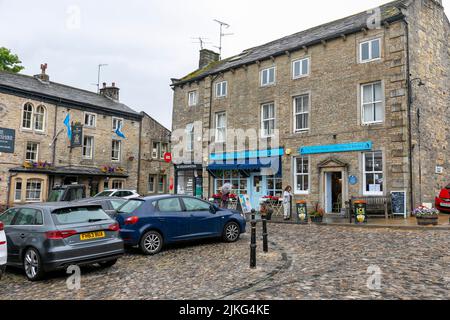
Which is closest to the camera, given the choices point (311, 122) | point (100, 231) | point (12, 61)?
point (100, 231)

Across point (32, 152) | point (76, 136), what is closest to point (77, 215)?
point (32, 152)

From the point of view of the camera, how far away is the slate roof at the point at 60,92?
84.4 feet

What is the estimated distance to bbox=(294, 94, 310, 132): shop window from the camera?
20264 millimetres

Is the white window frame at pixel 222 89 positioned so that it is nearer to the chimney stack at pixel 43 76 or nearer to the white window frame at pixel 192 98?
the white window frame at pixel 192 98

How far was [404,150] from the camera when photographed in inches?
639

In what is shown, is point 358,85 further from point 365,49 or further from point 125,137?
point 125,137

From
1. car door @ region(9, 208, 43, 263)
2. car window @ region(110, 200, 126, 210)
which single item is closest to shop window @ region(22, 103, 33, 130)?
car window @ region(110, 200, 126, 210)

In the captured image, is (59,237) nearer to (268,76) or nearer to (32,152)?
(268,76)

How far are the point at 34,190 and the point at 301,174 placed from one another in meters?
18.2

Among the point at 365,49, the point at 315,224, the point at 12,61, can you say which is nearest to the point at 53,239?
the point at 315,224

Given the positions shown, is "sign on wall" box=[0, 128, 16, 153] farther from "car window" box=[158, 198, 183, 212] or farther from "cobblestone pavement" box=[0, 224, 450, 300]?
"car window" box=[158, 198, 183, 212]

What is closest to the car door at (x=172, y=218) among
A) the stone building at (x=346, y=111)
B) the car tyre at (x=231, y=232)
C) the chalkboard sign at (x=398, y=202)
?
the car tyre at (x=231, y=232)

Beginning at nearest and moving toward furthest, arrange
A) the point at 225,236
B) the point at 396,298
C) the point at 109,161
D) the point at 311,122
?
1. the point at 396,298
2. the point at 225,236
3. the point at 311,122
4. the point at 109,161

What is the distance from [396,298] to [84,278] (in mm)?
5631
